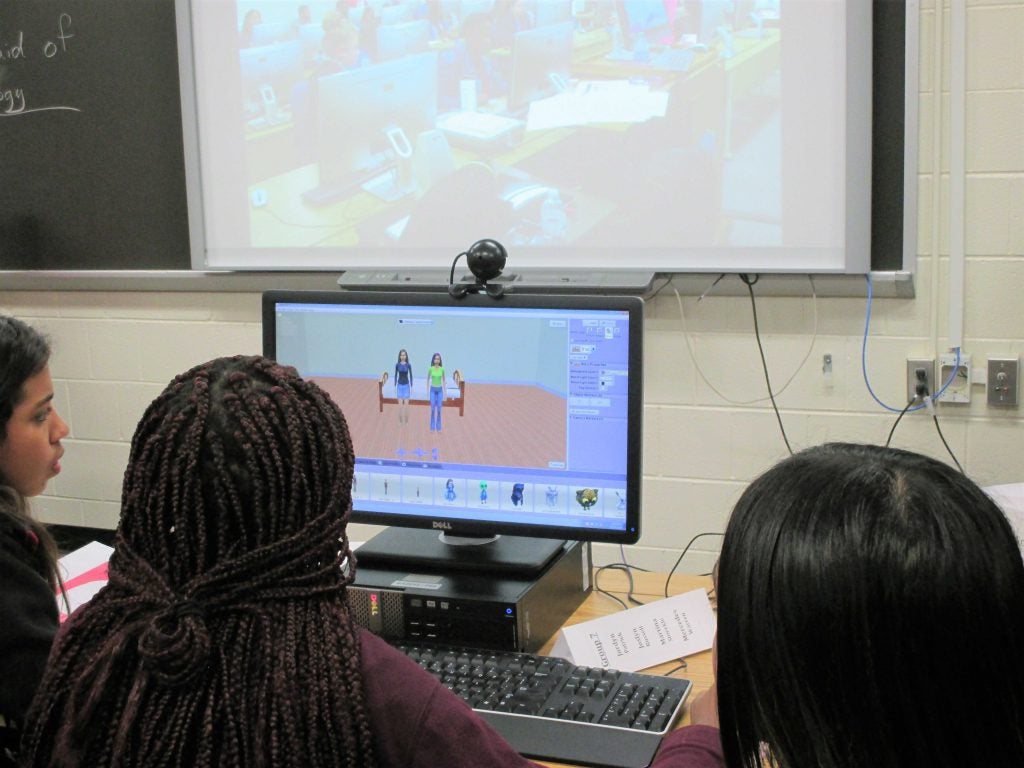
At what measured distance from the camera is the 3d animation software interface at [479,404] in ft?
4.95

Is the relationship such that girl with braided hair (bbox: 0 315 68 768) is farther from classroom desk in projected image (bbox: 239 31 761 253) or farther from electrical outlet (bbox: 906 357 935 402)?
electrical outlet (bbox: 906 357 935 402)

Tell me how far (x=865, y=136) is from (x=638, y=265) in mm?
562

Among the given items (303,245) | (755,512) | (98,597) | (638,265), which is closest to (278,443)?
(98,597)

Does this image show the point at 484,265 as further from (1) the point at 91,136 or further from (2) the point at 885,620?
(1) the point at 91,136

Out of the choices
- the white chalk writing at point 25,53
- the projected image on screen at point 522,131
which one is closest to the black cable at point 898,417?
the projected image on screen at point 522,131

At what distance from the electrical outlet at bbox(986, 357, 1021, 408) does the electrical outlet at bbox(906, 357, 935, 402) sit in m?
0.11

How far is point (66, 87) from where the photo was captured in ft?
9.57

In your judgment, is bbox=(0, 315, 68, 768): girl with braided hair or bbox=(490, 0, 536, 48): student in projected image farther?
bbox=(490, 0, 536, 48): student in projected image

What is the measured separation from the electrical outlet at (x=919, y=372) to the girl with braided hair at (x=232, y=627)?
1665 millimetres

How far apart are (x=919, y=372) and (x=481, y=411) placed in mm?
1202

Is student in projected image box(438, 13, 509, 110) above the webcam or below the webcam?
above

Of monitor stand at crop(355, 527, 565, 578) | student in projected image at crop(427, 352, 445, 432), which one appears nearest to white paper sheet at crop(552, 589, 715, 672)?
monitor stand at crop(355, 527, 565, 578)

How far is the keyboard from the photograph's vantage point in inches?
47.6

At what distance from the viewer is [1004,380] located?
7.48ft
